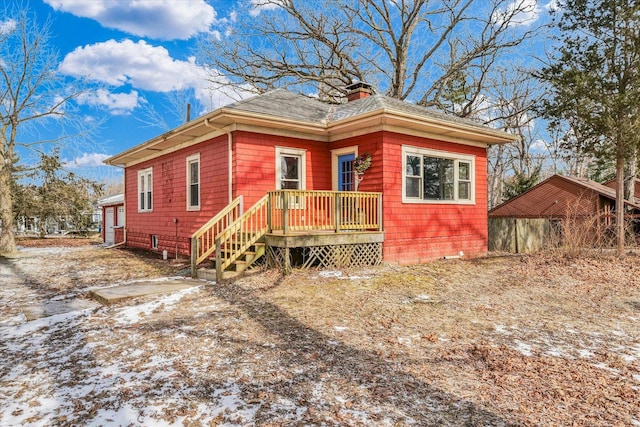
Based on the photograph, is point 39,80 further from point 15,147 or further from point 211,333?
point 211,333

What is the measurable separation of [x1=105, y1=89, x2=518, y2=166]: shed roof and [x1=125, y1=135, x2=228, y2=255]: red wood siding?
0.57 meters

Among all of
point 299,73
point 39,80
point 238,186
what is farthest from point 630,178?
point 39,80

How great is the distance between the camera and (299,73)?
21484 mm

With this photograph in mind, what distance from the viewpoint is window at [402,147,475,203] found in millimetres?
10977

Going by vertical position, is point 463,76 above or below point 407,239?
above

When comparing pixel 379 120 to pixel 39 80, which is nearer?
pixel 379 120

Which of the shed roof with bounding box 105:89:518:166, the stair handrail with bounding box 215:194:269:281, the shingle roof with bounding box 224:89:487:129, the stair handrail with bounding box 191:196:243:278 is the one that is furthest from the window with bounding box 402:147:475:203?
the stair handrail with bounding box 191:196:243:278

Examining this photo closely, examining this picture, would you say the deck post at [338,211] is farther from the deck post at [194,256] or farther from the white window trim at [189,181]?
the white window trim at [189,181]

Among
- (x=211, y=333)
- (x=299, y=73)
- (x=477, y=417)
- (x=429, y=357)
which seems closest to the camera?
(x=477, y=417)

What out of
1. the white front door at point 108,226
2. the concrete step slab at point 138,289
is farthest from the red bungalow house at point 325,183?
the white front door at point 108,226

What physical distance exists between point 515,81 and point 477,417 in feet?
106

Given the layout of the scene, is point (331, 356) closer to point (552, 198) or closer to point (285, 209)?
point (285, 209)

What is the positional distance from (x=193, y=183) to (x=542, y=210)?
56.2 feet

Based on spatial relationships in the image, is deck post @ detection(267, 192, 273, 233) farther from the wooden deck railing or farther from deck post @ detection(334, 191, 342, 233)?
deck post @ detection(334, 191, 342, 233)
